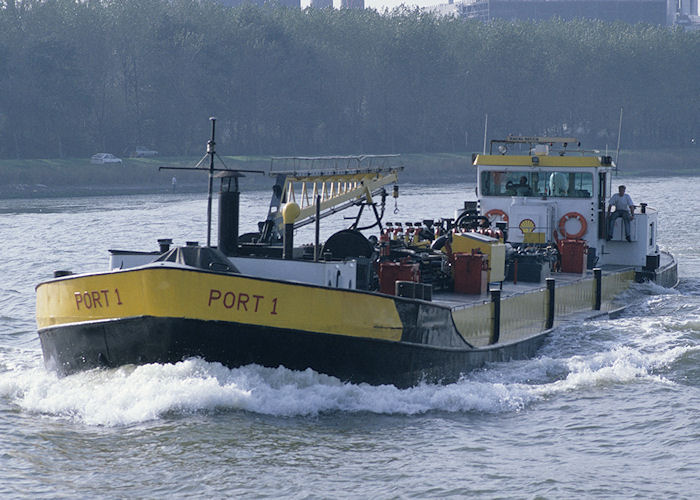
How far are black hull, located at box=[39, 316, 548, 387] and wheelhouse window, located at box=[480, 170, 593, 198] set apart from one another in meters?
8.85

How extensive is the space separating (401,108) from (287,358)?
87.6 meters

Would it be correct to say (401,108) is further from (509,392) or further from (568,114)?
(509,392)

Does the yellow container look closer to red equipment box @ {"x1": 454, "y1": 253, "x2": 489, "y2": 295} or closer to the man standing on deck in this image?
red equipment box @ {"x1": 454, "y1": 253, "x2": 489, "y2": 295}

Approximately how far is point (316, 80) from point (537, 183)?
72112mm

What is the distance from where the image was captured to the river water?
11.0 meters

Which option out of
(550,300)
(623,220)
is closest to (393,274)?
(550,300)

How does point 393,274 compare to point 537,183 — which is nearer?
point 393,274

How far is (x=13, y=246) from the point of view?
35.7m

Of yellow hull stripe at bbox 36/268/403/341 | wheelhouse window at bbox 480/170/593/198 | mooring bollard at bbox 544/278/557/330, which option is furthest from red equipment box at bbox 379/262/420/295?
wheelhouse window at bbox 480/170/593/198

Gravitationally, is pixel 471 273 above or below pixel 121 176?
below

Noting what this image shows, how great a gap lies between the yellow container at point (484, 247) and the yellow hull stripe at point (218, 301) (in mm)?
4731

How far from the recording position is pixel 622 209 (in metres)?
23.0

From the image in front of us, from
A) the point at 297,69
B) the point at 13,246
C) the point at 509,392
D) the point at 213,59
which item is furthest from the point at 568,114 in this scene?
the point at 509,392

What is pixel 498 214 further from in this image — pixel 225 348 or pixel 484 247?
pixel 225 348
